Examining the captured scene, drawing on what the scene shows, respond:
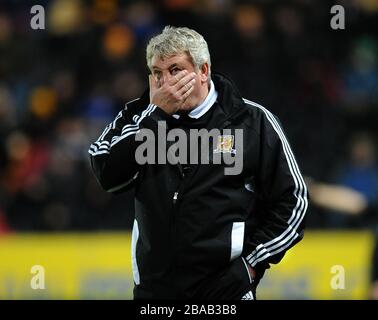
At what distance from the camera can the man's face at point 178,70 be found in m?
5.14

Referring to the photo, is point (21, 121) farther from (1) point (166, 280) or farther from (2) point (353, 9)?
(1) point (166, 280)

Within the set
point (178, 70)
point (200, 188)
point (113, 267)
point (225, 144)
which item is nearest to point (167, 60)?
point (178, 70)

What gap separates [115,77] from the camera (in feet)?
39.9

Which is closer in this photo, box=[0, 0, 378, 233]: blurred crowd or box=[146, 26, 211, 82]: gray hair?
box=[146, 26, 211, 82]: gray hair

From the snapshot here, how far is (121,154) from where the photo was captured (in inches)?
201

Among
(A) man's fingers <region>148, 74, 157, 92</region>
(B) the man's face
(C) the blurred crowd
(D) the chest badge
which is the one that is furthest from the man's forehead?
(C) the blurred crowd

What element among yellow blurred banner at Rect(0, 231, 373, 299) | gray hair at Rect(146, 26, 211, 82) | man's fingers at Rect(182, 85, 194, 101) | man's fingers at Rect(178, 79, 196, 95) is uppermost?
gray hair at Rect(146, 26, 211, 82)

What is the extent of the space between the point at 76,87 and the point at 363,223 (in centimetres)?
417

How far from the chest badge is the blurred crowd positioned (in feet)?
18.0

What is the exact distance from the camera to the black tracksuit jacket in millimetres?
5133

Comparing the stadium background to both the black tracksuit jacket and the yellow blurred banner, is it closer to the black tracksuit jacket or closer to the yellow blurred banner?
the yellow blurred banner

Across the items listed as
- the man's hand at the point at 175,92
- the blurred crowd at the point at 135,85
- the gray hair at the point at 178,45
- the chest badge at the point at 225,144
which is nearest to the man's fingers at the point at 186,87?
the man's hand at the point at 175,92

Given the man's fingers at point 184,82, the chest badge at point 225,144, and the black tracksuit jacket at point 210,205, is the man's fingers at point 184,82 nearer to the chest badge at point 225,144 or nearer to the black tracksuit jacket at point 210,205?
the black tracksuit jacket at point 210,205

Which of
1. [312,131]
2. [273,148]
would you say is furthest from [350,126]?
[273,148]
